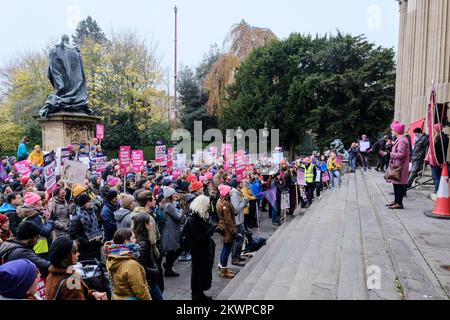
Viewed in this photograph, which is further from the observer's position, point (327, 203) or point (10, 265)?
point (327, 203)

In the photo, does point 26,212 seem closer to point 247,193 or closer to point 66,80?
point 247,193

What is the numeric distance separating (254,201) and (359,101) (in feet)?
68.8

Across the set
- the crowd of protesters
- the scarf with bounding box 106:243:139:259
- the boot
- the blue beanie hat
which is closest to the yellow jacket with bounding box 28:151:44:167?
the crowd of protesters

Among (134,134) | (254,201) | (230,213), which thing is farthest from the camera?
(134,134)

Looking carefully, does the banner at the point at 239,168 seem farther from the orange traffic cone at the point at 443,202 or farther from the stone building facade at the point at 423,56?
the stone building facade at the point at 423,56

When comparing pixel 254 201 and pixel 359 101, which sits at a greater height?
pixel 359 101

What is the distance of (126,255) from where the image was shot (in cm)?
359

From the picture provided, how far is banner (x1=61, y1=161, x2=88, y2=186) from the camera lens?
7297 millimetres

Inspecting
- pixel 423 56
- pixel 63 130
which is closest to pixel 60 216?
pixel 63 130

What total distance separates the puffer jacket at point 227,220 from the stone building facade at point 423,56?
6.93m

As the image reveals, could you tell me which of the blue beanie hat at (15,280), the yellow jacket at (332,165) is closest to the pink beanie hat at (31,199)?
the blue beanie hat at (15,280)

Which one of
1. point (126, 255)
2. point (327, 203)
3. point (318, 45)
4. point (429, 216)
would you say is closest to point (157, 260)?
point (126, 255)

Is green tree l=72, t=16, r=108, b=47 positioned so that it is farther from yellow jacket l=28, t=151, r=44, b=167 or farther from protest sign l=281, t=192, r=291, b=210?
protest sign l=281, t=192, r=291, b=210
